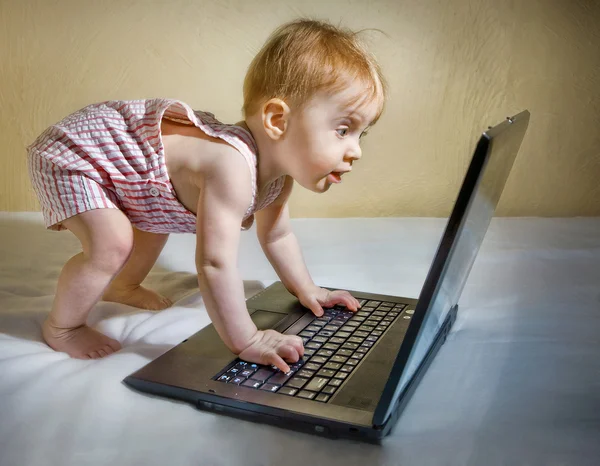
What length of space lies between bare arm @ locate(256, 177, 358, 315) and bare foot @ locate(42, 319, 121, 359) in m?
0.26

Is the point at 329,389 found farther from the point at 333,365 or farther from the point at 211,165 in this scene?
the point at 211,165

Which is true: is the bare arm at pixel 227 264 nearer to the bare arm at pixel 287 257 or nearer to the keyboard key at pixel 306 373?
the keyboard key at pixel 306 373

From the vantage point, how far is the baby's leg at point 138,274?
1.15 metres

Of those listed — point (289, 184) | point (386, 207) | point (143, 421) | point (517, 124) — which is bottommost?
point (386, 207)

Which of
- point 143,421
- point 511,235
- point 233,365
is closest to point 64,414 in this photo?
point 143,421

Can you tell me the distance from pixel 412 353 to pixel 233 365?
10.2 inches

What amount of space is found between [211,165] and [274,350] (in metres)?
0.24

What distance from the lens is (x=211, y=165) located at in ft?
3.00

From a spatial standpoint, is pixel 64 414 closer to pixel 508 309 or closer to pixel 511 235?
pixel 508 309

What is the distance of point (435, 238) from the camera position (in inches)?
60.3

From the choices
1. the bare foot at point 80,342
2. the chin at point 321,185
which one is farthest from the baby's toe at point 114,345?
the chin at point 321,185

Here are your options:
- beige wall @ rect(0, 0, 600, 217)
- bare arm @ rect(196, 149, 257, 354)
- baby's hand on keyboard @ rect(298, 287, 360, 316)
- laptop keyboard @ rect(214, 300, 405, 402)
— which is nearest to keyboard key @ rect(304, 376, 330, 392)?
laptop keyboard @ rect(214, 300, 405, 402)

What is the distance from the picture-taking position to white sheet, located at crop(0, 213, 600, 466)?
70cm

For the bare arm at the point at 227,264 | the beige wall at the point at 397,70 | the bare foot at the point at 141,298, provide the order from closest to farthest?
the bare arm at the point at 227,264 < the bare foot at the point at 141,298 < the beige wall at the point at 397,70
